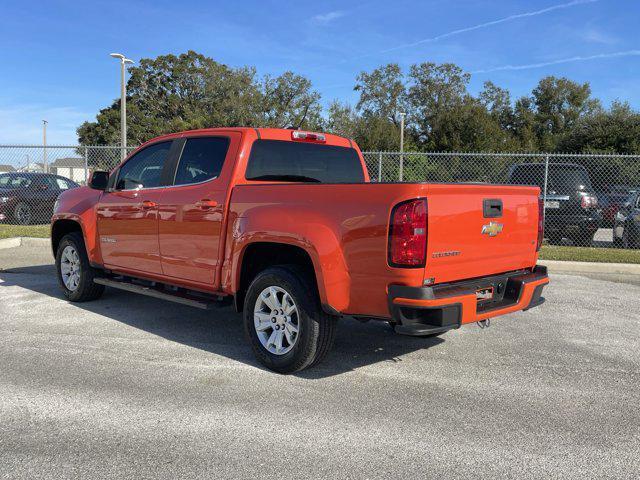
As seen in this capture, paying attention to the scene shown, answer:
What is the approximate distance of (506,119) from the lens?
57.5m

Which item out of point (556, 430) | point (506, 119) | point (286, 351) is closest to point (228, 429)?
point (286, 351)

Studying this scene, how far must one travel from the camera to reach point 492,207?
4090 millimetres

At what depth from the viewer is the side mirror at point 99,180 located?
6.15 m

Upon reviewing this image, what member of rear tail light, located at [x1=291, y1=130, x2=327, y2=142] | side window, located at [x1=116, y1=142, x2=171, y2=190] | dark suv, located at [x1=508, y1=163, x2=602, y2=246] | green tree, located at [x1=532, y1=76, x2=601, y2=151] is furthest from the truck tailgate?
green tree, located at [x1=532, y1=76, x2=601, y2=151]

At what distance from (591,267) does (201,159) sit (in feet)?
24.2

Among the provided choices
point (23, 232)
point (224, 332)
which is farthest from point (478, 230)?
point (23, 232)

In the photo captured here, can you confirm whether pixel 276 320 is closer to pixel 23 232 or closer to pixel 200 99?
pixel 23 232

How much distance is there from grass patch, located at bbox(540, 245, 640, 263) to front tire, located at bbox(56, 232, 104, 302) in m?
7.52

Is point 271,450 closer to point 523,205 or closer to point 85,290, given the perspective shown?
point 523,205

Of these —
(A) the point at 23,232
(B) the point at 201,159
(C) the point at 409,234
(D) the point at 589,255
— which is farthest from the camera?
(A) the point at 23,232

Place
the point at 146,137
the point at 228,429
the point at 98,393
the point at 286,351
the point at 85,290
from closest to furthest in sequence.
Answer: the point at 228,429
the point at 98,393
the point at 286,351
the point at 85,290
the point at 146,137

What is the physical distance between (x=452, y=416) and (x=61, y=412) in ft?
8.23

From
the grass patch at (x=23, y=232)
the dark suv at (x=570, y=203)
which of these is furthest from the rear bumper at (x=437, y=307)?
the grass patch at (x=23, y=232)

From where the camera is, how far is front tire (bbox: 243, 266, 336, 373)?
4.10 m
